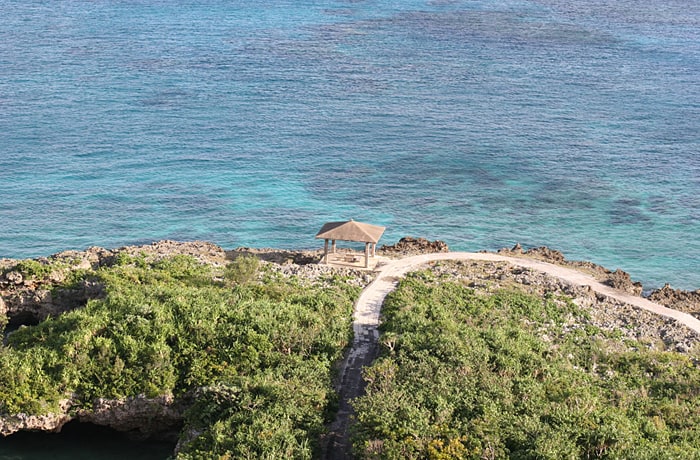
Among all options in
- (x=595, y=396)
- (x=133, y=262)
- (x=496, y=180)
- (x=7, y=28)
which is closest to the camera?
(x=595, y=396)

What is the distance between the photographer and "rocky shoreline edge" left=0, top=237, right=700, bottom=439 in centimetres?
3966

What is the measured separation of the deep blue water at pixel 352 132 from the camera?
75562mm

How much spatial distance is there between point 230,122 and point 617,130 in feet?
158

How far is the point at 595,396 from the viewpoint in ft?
129

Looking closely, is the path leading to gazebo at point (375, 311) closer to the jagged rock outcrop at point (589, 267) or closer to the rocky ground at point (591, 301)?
the jagged rock outcrop at point (589, 267)

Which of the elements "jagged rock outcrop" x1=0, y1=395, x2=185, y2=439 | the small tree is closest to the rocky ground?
the small tree

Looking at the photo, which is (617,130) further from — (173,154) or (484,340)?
(484,340)

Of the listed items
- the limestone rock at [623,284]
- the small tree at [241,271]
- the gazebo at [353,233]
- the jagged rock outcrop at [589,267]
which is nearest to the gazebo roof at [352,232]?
the gazebo at [353,233]

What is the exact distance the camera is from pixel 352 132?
95312 mm

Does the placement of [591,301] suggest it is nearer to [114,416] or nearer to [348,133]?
[114,416]

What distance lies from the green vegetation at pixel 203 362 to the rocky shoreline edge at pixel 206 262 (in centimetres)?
89

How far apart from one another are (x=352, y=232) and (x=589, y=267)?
20.7m

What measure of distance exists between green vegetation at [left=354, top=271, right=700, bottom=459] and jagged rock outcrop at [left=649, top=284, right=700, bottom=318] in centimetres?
944

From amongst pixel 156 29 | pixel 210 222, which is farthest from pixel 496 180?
pixel 156 29
